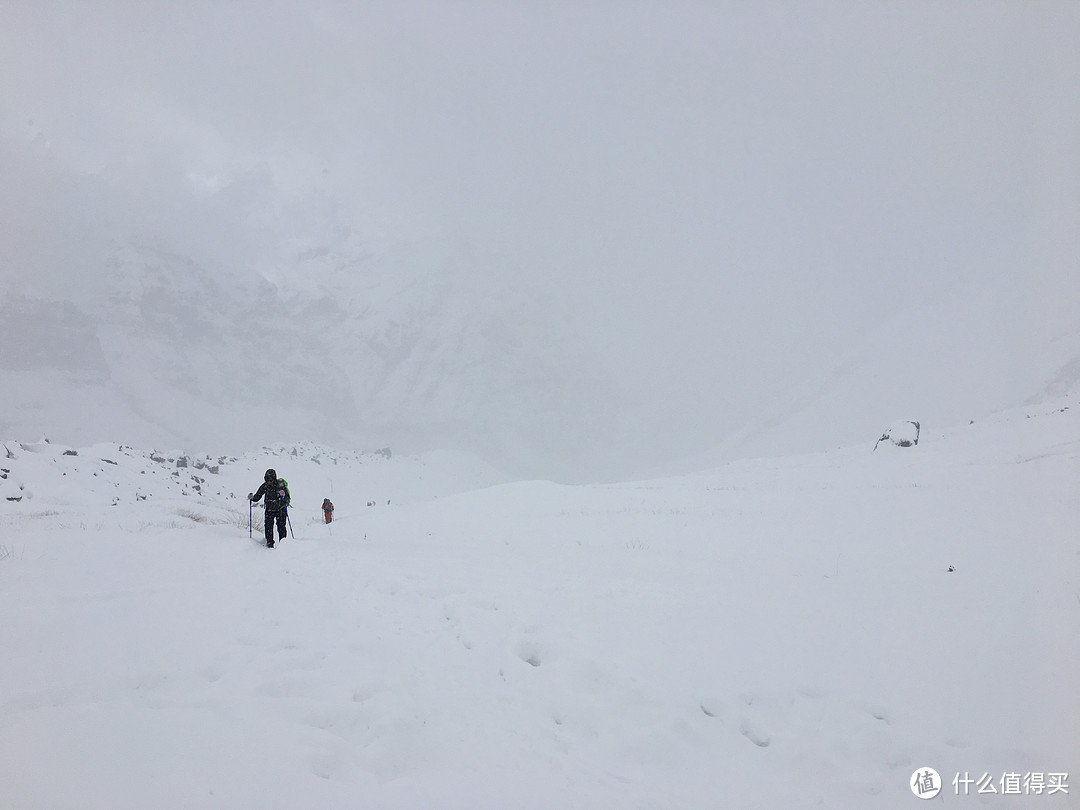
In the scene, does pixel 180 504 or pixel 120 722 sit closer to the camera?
pixel 120 722

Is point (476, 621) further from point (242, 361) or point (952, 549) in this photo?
point (242, 361)

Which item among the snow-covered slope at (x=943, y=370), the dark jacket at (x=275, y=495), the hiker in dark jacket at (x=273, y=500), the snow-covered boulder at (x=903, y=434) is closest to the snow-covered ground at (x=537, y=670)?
the hiker in dark jacket at (x=273, y=500)

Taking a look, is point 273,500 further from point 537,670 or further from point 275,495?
point 537,670

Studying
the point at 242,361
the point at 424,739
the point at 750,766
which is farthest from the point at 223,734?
the point at 242,361

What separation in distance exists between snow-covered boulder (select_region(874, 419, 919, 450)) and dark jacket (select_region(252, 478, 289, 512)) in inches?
1204

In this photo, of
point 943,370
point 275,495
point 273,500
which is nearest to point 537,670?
point 273,500

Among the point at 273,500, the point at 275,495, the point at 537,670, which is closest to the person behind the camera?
the point at 537,670

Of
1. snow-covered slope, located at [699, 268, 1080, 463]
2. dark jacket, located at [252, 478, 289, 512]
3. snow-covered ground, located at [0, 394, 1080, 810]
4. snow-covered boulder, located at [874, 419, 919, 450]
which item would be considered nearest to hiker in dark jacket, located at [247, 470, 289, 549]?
dark jacket, located at [252, 478, 289, 512]

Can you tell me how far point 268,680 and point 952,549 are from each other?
1284 centimetres

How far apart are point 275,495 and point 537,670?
807 cm

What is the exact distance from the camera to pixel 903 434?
28.4 meters

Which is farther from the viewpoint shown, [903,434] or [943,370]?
[943,370]

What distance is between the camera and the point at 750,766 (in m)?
4.94

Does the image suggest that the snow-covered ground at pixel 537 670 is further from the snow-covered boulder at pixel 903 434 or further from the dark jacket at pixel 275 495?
the snow-covered boulder at pixel 903 434
